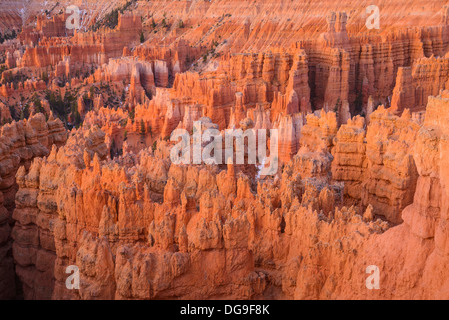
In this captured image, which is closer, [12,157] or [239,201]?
[239,201]

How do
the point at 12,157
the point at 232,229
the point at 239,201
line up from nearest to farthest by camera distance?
the point at 232,229, the point at 239,201, the point at 12,157

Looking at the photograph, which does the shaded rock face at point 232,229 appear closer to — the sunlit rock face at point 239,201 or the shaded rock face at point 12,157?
the sunlit rock face at point 239,201

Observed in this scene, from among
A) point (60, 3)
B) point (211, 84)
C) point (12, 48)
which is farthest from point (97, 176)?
point (60, 3)

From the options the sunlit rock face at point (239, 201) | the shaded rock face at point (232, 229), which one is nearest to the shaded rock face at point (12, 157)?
the sunlit rock face at point (239, 201)

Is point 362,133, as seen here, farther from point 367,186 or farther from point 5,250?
point 5,250

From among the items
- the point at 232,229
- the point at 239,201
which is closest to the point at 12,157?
the point at 239,201

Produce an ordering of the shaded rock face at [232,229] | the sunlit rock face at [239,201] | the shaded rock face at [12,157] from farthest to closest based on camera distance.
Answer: the shaded rock face at [12,157]
the sunlit rock face at [239,201]
the shaded rock face at [232,229]

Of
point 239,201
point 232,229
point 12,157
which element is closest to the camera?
point 232,229

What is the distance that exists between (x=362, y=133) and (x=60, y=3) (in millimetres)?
107650

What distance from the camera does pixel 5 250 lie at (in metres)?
16.3

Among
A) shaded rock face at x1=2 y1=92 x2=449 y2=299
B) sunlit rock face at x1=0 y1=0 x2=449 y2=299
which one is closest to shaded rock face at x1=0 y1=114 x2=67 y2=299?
sunlit rock face at x1=0 y1=0 x2=449 y2=299

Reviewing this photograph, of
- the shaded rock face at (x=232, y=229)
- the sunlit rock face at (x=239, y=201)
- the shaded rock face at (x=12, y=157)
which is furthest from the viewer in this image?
the shaded rock face at (x=12, y=157)

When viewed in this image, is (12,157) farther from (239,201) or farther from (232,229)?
(232,229)

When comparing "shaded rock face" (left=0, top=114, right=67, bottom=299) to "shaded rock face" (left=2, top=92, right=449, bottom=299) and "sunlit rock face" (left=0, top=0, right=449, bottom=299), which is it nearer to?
"sunlit rock face" (left=0, top=0, right=449, bottom=299)
